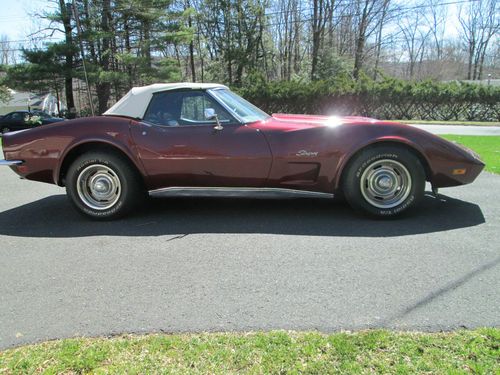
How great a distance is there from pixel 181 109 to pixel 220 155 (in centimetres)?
69

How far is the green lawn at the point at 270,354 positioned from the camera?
80.3 inches

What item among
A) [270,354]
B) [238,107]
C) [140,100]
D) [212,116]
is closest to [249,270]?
[270,354]

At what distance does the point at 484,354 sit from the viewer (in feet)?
6.83

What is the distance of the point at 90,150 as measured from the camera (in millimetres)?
4621

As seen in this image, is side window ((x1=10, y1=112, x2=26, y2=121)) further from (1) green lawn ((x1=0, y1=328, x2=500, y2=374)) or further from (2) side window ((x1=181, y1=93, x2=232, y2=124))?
(1) green lawn ((x1=0, y1=328, x2=500, y2=374))

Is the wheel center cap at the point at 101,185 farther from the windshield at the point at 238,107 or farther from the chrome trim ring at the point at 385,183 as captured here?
the chrome trim ring at the point at 385,183

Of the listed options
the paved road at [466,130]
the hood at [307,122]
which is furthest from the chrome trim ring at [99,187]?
the paved road at [466,130]

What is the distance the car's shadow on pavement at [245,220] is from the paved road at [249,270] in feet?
0.07

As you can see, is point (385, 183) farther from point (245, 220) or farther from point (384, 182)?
point (245, 220)

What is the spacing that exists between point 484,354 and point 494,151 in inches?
351

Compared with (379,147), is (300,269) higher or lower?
lower

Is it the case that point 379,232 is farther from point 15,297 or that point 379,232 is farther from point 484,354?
point 15,297

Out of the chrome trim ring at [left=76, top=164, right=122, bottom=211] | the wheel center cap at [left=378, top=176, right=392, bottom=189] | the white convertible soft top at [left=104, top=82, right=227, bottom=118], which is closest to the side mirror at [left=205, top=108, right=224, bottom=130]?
the white convertible soft top at [left=104, top=82, right=227, bottom=118]

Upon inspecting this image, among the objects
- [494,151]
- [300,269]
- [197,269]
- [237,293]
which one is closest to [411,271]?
[300,269]
